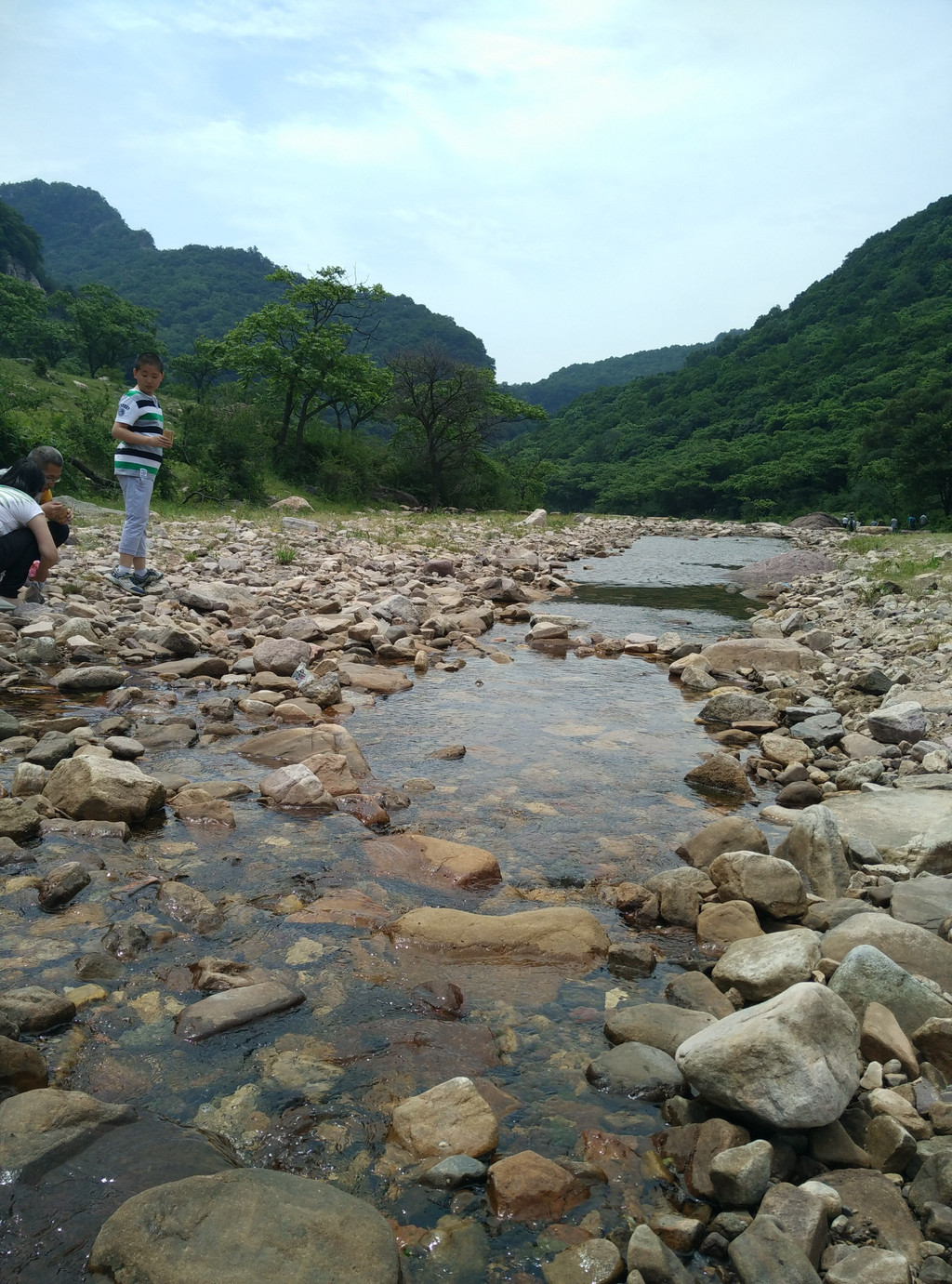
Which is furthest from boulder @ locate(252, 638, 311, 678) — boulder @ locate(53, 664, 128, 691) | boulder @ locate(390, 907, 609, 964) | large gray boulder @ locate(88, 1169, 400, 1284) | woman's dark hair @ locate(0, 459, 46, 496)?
large gray boulder @ locate(88, 1169, 400, 1284)

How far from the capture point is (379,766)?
570 centimetres

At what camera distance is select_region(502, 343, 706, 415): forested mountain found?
15438 cm

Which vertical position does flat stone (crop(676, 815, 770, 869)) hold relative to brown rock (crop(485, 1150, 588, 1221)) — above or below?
above

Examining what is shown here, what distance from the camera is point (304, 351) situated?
2944cm

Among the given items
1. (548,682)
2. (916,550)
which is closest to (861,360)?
(916,550)

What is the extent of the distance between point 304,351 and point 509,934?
2922 centimetres

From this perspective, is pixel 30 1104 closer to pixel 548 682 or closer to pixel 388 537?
pixel 548 682

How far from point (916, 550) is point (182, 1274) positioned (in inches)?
803

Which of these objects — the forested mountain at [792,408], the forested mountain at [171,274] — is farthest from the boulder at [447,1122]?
the forested mountain at [171,274]

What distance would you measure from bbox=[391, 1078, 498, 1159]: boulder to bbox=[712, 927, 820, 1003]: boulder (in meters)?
1.20

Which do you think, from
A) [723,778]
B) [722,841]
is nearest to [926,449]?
[723,778]

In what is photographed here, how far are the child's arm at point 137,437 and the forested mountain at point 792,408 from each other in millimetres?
42872

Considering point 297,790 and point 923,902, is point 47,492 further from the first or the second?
point 923,902

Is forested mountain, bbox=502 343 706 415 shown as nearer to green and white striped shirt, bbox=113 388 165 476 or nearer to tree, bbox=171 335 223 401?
tree, bbox=171 335 223 401
